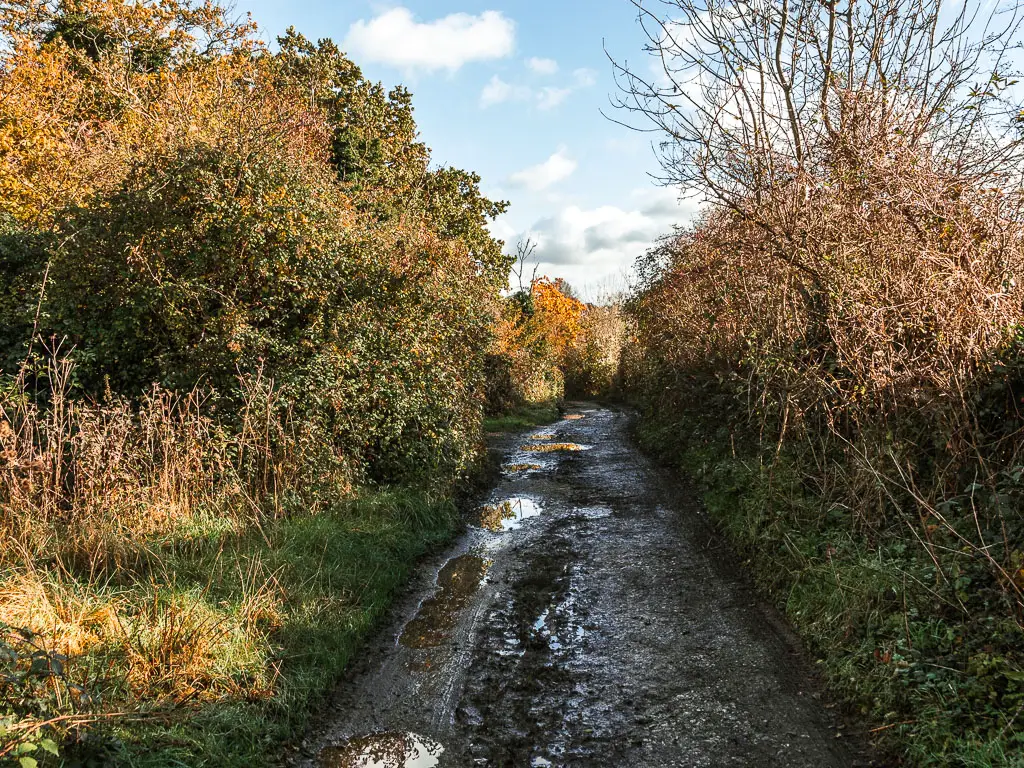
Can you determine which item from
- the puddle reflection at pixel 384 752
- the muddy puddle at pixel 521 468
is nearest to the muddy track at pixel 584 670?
the puddle reflection at pixel 384 752

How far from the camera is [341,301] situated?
917cm

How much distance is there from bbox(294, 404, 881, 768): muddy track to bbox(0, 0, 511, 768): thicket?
50 cm

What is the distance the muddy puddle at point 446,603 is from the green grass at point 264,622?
1.27ft

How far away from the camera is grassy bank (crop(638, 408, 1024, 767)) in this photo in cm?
380

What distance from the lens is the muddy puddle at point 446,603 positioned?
6.01m

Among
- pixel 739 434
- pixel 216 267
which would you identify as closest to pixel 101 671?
pixel 216 267

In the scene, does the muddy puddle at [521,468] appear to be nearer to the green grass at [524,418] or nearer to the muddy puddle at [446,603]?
the green grass at [524,418]

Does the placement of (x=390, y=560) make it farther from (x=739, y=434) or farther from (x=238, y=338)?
(x=739, y=434)

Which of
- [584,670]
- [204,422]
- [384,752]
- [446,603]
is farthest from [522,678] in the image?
[204,422]

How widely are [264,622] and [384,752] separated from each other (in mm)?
1542

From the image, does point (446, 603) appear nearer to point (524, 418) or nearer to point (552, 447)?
point (552, 447)

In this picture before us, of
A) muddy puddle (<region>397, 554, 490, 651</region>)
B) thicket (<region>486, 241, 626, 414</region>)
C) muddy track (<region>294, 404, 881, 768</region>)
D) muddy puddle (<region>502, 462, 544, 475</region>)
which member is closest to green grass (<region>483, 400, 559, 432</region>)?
thicket (<region>486, 241, 626, 414</region>)

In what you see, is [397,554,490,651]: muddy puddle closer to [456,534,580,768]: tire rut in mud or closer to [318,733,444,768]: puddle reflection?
[456,534,580,768]: tire rut in mud

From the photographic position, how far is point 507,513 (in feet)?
34.8
